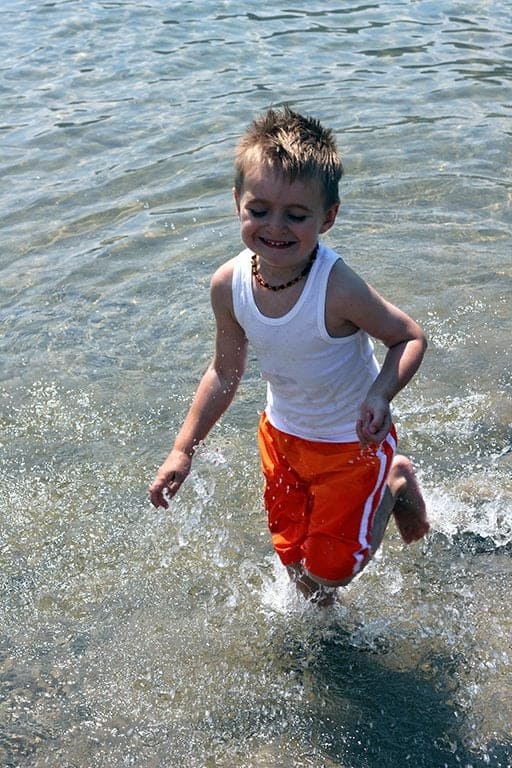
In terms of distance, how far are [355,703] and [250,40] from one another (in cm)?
946

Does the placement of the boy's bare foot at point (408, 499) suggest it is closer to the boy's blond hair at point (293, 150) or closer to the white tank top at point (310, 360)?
the white tank top at point (310, 360)

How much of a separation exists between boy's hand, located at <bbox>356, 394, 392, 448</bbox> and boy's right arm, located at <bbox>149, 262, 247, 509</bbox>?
0.69 meters

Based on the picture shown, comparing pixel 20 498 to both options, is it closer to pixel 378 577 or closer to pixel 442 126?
pixel 378 577

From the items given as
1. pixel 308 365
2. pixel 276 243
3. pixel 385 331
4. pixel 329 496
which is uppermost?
pixel 276 243

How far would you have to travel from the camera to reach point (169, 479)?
3719 mm

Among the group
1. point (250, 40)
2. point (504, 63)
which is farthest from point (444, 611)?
point (250, 40)

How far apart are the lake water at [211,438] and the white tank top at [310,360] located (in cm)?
82

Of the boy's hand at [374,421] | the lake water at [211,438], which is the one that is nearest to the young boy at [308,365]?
the boy's hand at [374,421]

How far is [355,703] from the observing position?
11.7ft

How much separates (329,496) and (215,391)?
24.2 inches

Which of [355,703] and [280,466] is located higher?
[280,466]

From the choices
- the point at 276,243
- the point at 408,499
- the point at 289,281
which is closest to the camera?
the point at 276,243

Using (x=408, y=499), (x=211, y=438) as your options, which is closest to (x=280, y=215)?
(x=408, y=499)

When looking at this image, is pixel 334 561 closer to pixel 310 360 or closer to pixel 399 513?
pixel 399 513
